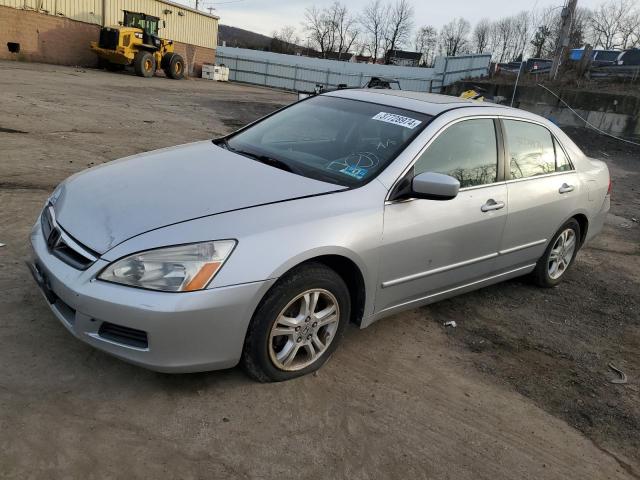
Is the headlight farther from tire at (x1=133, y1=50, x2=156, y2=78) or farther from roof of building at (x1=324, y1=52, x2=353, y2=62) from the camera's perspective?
roof of building at (x1=324, y1=52, x2=353, y2=62)

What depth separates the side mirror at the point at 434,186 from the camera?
313cm

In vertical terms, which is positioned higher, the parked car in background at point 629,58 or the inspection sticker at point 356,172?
the parked car in background at point 629,58

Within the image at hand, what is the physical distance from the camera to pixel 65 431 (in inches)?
94.3

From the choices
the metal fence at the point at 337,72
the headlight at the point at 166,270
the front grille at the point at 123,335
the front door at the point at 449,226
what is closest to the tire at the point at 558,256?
the front door at the point at 449,226

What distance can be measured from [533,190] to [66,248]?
333cm

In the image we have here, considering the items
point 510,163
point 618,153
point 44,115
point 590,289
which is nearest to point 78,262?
point 510,163

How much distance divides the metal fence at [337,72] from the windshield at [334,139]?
92.9 ft

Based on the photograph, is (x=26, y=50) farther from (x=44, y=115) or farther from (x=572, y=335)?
(x=572, y=335)

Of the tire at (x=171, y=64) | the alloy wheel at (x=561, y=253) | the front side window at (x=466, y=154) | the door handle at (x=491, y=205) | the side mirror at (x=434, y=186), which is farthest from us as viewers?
the tire at (x=171, y=64)

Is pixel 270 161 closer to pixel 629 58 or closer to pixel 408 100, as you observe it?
pixel 408 100

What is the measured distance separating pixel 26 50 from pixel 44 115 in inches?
727

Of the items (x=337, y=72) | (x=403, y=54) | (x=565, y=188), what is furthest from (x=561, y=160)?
(x=403, y=54)

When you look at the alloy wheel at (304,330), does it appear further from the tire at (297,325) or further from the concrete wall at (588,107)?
the concrete wall at (588,107)

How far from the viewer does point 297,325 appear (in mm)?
2904
